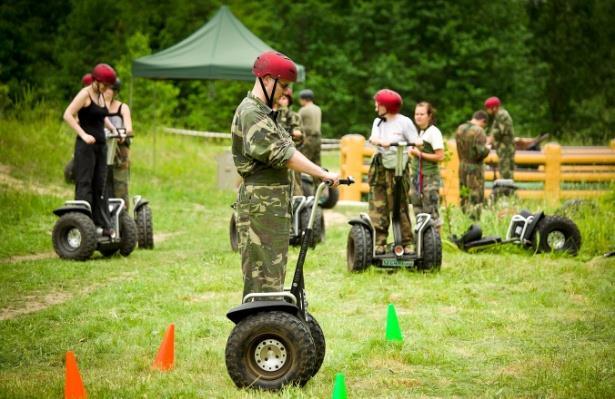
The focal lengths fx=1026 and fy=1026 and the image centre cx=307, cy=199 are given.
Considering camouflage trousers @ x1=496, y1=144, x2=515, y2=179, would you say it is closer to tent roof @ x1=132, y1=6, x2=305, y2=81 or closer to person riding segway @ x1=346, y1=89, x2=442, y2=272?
tent roof @ x1=132, y1=6, x2=305, y2=81

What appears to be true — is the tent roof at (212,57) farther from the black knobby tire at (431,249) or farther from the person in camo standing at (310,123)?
the black knobby tire at (431,249)

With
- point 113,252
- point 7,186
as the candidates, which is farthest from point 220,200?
point 113,252

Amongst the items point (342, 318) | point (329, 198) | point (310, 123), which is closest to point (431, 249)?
point (342, 318)

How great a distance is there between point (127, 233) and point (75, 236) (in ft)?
2.04

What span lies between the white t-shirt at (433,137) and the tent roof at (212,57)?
386 inches

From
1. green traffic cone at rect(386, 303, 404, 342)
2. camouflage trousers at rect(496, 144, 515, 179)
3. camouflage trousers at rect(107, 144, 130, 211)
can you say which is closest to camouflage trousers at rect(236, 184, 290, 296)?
green traffic cone at rect(386, 303, 404, 342)

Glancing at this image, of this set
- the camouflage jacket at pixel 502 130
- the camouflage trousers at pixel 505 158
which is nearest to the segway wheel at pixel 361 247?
the camouflage jacket at pixel 502 130

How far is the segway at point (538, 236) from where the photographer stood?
39.4 feet

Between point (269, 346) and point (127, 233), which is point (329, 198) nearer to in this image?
point (127, 233)

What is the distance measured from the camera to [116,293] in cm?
945

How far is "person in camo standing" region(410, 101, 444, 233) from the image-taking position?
1160 cm

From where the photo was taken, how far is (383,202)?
1072 cm

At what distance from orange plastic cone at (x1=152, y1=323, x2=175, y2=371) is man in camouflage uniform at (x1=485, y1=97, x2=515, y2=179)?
38.1ft

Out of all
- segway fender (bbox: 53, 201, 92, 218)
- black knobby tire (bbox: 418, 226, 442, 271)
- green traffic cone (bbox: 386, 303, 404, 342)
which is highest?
segway fender (bbox: 53, 201, 92, 218)
